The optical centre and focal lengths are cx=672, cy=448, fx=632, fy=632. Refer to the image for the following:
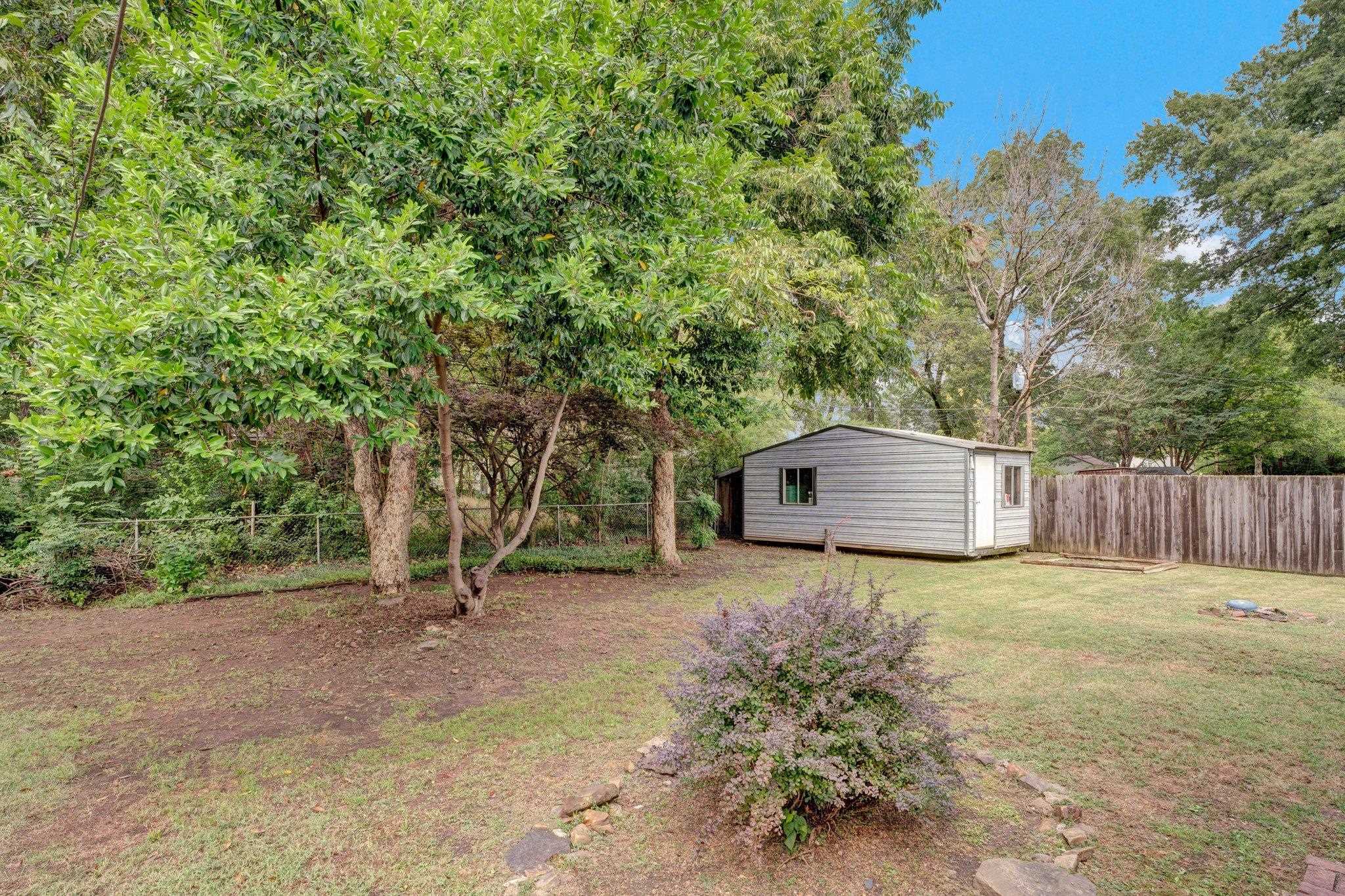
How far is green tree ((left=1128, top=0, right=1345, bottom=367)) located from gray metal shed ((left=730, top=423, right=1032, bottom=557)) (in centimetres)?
761

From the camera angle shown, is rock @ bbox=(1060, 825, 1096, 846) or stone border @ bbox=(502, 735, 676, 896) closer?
stone border @ bbox=(502, 735, 676, 896)

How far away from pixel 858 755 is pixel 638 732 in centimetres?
175

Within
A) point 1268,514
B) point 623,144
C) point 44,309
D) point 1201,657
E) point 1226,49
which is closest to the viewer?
point 44,309

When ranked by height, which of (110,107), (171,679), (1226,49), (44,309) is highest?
(1226,49)

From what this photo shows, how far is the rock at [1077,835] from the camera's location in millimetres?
2648

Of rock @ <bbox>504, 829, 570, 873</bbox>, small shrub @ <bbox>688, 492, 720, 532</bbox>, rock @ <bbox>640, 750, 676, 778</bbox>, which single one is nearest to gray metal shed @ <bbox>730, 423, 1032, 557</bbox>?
small shrub @ <bbox>688, 492, 720, 532</bbox>

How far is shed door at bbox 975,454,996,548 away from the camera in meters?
12.0

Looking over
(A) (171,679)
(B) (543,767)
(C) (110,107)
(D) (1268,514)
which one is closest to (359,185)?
(C) (110,107)

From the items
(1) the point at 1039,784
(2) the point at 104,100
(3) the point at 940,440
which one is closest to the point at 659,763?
(1) the point at 1039,784

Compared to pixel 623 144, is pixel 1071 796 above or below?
below

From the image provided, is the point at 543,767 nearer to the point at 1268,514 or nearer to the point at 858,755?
the point at 858,755

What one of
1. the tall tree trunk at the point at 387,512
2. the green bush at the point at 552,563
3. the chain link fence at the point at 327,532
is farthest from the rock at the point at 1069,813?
the green bush at the point at 552,563

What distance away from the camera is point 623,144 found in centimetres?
491

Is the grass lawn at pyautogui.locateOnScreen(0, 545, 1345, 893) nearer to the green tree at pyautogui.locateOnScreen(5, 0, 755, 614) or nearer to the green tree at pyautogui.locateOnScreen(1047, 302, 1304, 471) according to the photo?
the green tree at pyautogui.locateOnScreen(5, 0, 755, 614)
